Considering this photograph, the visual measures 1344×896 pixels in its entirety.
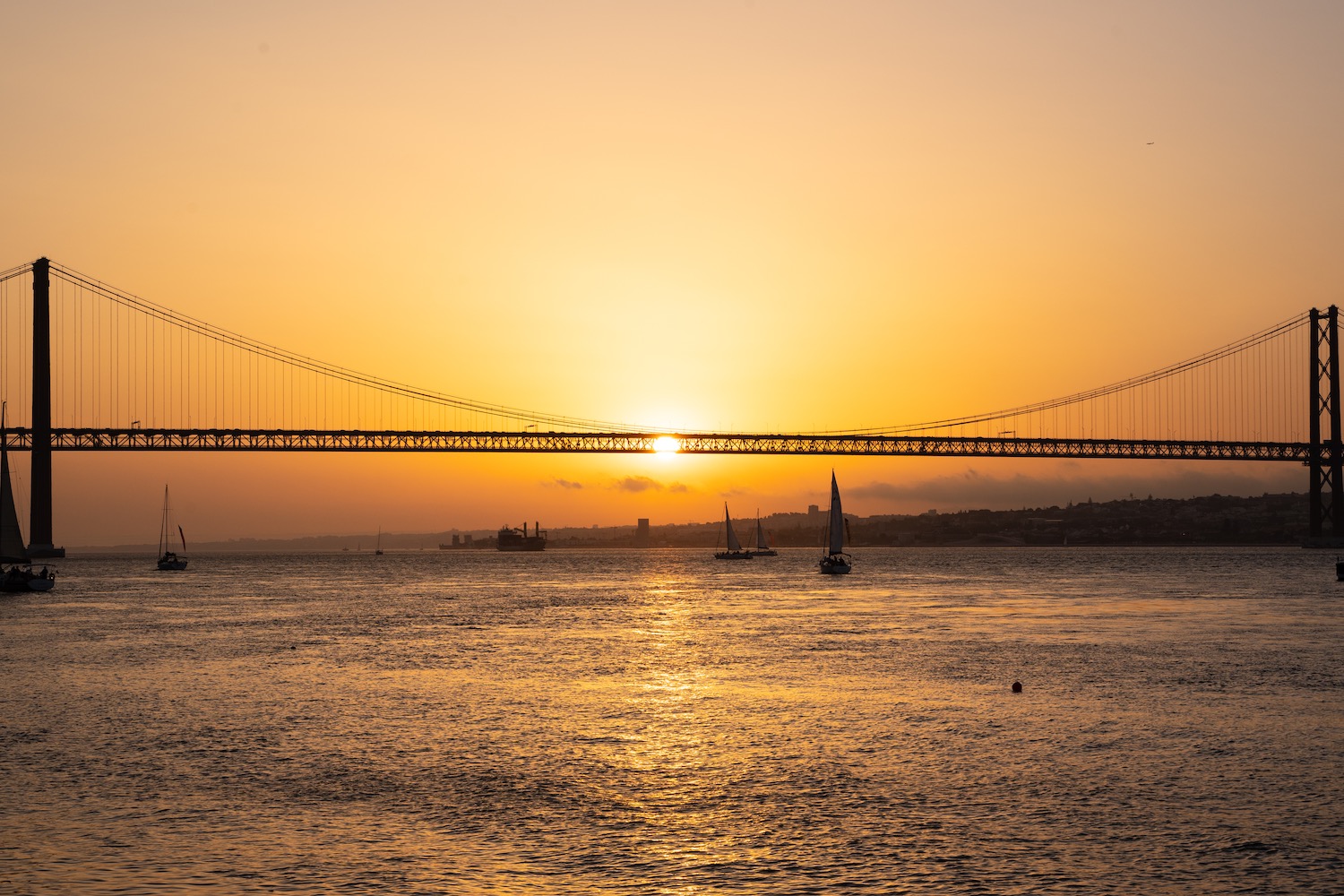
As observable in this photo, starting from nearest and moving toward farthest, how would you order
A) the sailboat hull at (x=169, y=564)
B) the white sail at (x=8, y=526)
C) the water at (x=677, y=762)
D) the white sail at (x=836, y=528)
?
the water at (x=677, y=762) → the white sail at (x=8, y=526) → the white sail at (x=836, y=528) → the sailboat hull at (x=169, y=564)

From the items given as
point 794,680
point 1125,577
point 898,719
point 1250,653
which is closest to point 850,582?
point 1125,577

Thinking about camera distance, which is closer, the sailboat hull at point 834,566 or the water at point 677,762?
the water at point 677,762

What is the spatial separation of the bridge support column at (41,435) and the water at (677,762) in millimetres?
50496

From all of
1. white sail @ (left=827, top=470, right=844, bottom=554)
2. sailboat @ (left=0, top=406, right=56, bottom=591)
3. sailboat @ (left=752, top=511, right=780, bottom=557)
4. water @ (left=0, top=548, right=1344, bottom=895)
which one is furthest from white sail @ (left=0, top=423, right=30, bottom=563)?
sailboat @ (left=752, top=511, right=780, bottom=557)

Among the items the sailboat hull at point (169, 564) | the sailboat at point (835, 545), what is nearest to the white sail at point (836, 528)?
the sailboat at point (835, 545)

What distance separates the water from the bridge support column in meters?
50.5

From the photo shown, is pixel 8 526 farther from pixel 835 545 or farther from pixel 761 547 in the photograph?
pixel 761 547

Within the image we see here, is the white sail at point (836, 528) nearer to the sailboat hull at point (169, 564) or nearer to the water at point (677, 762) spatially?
the water at point (677, 762)

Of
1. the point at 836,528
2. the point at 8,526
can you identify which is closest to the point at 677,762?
the point at 8,526

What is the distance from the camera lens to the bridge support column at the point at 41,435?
9006 cm

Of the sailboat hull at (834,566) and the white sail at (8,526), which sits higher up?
the white sail at (8,526)

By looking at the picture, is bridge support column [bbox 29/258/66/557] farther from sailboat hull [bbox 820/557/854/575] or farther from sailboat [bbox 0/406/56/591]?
sailboat hull [bbox 820/557/854/575]

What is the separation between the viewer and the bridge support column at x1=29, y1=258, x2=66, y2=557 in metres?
90.1

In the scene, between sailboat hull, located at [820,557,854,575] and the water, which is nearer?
the water
